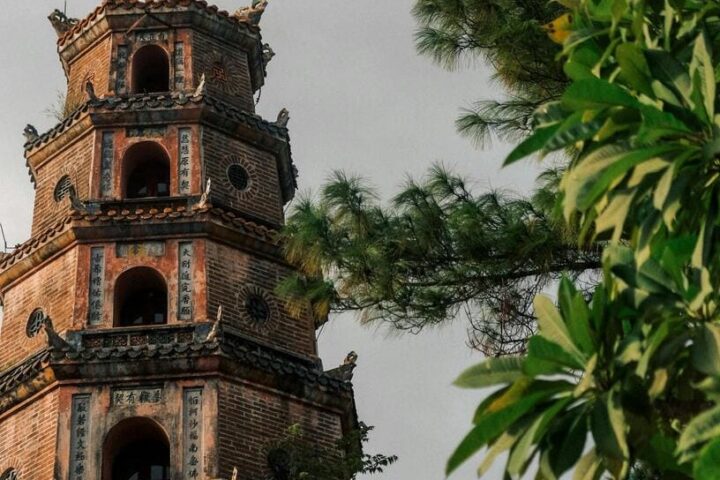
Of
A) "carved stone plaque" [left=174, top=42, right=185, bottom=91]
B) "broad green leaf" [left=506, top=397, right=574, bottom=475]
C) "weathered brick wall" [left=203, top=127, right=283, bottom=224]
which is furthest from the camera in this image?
"carved stone plaque" [left=174, top=42, right=185, bottom=91]

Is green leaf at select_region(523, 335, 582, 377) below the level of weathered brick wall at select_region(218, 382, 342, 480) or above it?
below

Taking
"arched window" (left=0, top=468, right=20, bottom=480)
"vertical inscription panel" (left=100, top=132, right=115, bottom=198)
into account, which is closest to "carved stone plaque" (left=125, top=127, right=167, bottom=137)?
"vertical inscription panel" (left=100, top=132, right=115, bottom=198)

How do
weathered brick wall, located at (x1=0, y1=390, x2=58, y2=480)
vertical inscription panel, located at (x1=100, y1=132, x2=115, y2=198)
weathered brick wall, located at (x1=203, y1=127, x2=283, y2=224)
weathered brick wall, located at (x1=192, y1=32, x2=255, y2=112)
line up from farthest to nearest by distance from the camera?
weathered brick wall, located at (x1=192, y1=32, x2=255, y2=112)
weathered brick wall, located at (x1=203, y1=127, x2=283, y2=224)
vertical inscription panel, located at (x1=100, y1=132, x2=115, y2=198)
weathered brick wall, located at (x1=0, y1=390, x2=58, y2=480)

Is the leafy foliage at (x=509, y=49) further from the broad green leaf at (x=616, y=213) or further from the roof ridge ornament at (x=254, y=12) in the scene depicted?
the roof ridge ornament at (x=254, y=12)

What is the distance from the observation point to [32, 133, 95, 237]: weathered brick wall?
1858 cm

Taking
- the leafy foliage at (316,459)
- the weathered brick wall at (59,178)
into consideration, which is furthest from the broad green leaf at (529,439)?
the weathered brick wall at (59,178)

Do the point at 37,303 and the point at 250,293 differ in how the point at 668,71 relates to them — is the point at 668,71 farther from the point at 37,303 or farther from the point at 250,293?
the point at 37,303

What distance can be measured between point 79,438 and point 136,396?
74cm

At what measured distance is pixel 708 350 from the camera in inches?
227

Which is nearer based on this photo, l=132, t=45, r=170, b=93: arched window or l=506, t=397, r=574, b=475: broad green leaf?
l=506, t=397, r=574, b=475: broad green leaf

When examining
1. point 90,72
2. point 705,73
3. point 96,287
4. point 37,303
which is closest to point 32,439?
point 96,287

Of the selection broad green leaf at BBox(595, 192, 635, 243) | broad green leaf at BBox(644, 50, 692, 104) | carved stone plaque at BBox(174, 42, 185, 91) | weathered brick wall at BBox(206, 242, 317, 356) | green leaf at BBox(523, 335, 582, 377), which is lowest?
green leaf at BBox(523, 335, 582, 377)

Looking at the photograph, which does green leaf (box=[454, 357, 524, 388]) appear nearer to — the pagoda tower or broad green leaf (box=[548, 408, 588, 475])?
broad green leaf (box=[548, 408, 588, 475])

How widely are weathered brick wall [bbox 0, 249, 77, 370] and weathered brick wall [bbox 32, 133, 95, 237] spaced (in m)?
0.83
